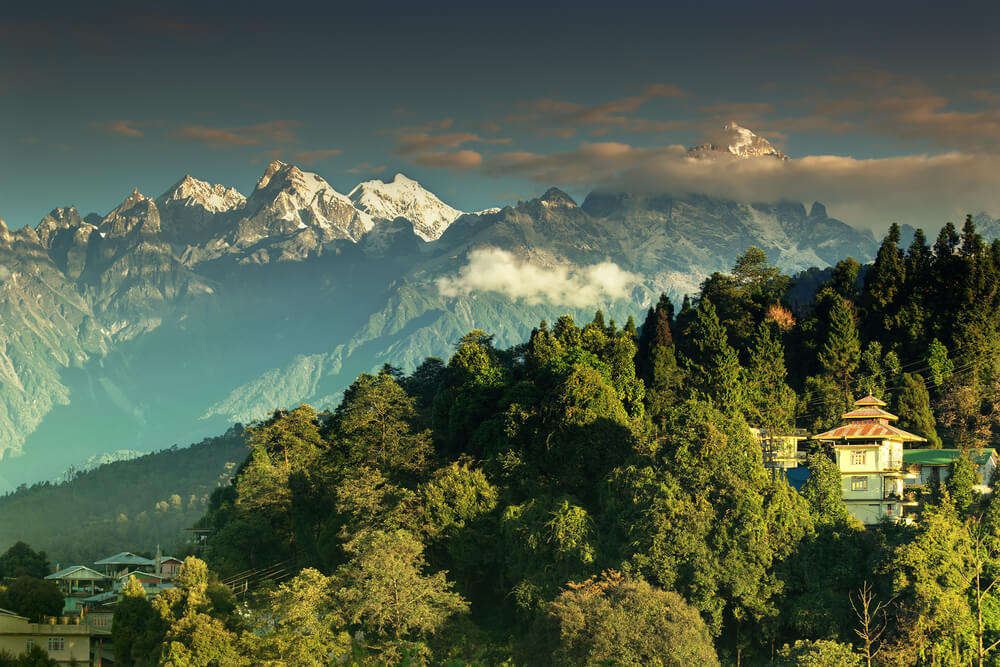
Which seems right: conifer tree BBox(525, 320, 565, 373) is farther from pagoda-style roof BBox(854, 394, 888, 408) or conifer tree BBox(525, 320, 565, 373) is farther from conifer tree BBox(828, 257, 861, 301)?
conifer tree BBox(828, 257, 861, 301)

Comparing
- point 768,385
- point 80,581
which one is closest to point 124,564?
point 80,581

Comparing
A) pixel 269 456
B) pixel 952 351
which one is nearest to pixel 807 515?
pixel 952 351

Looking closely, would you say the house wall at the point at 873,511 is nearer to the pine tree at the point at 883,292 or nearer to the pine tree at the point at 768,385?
the pine tree at the point at 768,385

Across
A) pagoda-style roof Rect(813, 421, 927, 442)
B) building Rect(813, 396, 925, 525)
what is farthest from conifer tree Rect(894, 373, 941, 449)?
building Rect(813, 396, 925, 525)

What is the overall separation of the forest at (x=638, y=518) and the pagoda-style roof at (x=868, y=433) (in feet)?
5.57

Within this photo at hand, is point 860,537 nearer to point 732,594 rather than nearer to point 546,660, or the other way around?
point 732,594

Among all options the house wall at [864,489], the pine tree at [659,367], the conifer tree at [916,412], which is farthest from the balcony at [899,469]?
the pine tree at [659,367]

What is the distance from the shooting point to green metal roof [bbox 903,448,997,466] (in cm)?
5659

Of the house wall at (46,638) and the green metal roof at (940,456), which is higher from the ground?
the green metal roof at (940,456)

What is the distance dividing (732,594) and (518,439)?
18003 mm

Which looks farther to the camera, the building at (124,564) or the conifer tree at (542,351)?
the building at (124,564)

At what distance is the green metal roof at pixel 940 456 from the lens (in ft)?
186

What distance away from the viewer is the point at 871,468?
57.1m

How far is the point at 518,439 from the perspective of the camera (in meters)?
61.7
